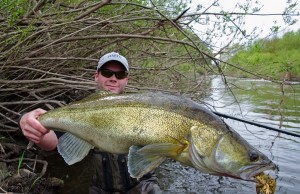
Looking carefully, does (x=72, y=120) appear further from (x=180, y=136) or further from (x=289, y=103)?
(x=289, y=103)

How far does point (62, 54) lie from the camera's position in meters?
5.56

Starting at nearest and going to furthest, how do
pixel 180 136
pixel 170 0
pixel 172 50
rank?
pixel 180 136 → pixel 170 0 → pixel 172 50

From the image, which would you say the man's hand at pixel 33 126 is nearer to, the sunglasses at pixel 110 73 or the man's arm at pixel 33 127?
the man's arm at pixel 33 127

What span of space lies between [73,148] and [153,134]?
70 centimetres

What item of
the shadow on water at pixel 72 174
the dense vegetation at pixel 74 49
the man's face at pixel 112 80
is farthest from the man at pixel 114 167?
the shadow on water at pixel 72 174

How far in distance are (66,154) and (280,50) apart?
1700 inches

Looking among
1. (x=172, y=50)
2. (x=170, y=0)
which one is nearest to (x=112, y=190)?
(x=170, y=0)

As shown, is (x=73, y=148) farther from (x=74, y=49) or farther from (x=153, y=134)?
(x=74, y=49)

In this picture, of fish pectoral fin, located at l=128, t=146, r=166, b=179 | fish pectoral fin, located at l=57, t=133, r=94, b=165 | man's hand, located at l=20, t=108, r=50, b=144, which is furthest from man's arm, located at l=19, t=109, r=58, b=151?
fish pectoral fin, located at l=128, t=146, r=166, b=179

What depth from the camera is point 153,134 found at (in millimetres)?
2371

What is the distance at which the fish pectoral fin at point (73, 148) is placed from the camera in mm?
2613

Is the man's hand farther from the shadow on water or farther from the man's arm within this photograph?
the shadow on water

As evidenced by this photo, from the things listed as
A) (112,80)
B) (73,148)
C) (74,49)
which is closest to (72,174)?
(74,49)

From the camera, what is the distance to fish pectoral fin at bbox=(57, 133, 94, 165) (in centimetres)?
261
